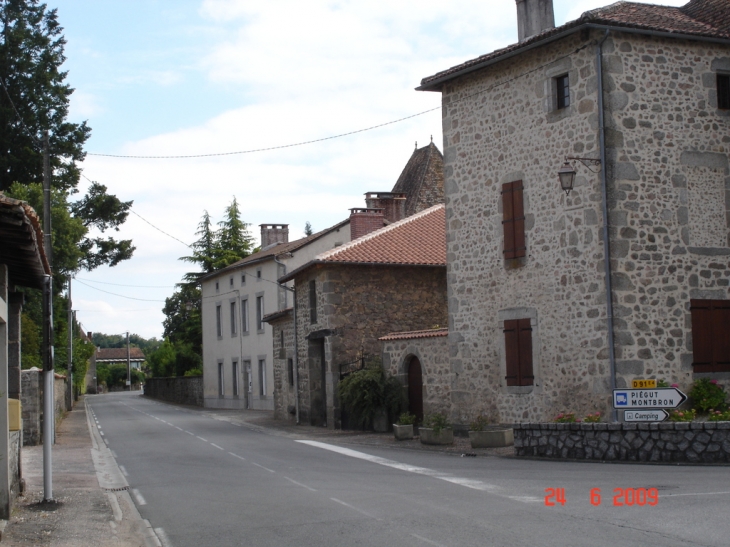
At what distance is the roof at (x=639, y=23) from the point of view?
17.9 m

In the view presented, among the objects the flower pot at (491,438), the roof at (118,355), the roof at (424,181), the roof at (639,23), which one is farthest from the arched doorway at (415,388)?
the roof at (118,355)

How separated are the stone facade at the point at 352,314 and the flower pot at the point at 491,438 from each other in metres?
9.31

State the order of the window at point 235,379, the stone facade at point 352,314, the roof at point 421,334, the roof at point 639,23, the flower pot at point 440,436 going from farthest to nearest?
1. the window at point 235,379
2. the stone facade at point 352,314
3. the roof at point 421,334
4. the flower pot at point 440,436
5. the roof at point 639,23

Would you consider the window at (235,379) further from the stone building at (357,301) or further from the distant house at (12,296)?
the distant house at (12,296)

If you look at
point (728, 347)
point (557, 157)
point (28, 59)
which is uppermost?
point (28, 59)

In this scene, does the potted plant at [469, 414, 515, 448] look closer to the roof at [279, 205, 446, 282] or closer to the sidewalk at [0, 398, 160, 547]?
the sidewalk at [0, 398, 160, 547]

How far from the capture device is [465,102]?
21375 millimetres

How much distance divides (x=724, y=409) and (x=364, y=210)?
19436 mm

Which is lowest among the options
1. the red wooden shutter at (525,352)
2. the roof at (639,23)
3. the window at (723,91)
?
the red wooden shutter at (525,352)

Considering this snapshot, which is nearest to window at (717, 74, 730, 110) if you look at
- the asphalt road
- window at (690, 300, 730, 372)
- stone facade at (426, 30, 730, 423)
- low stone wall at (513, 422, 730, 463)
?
stone facade at (426, 30, 730, 423)

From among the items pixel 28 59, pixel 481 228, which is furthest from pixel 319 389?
pixel 28 59

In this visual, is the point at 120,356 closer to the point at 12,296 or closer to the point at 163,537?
the point at 12,296

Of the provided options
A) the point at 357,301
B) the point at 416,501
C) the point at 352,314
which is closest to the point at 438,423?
the point at 352,314

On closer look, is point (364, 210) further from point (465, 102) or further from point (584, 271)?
point (584, 271)
